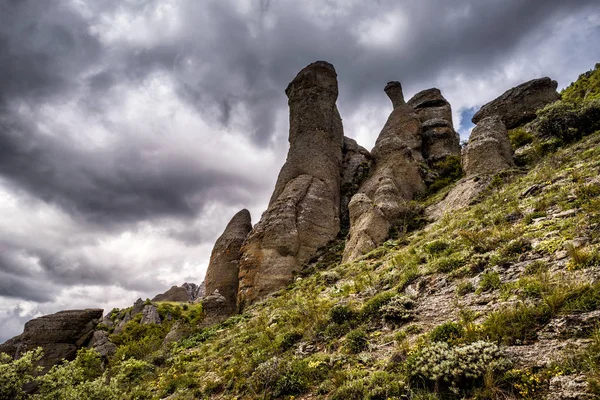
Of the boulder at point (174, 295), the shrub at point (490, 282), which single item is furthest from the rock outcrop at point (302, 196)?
the boulder at point (174, 295)

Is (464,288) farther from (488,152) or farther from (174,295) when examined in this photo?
(174,295)

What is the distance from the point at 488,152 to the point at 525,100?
57.1 feet

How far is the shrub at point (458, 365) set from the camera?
20.2 feet

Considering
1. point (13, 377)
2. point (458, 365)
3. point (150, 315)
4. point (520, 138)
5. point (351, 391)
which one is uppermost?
point (520, 138)

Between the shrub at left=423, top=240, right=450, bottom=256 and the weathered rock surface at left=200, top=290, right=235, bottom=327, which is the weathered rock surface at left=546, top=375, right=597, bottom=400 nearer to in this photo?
the shrub at left=423, top=240, right=450, bottom=256

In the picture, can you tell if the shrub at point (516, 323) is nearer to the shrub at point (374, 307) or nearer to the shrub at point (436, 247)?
the shrub at point (374, 307)

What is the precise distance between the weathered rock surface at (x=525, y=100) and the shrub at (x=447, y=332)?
115ft

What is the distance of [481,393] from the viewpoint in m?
5.84

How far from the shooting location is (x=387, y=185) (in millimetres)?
30000

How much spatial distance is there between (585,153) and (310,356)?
62.6ft

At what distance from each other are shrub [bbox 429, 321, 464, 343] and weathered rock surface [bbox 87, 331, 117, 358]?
3513cm

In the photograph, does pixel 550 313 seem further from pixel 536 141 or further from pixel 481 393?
pixel 536 141

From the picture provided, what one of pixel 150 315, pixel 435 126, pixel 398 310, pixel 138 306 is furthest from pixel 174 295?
pixel 398 310

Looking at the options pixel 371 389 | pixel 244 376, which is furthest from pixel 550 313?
pixel 244 376
